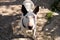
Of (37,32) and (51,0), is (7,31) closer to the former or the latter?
(37,32)

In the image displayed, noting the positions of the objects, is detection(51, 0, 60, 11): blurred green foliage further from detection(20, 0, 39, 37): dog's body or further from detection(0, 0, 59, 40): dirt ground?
detection(20, 0, 39, 37): dog's body

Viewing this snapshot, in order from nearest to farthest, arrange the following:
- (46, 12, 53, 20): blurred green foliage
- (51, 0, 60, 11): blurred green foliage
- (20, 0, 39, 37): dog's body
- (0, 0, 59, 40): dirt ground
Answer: (20, 0, 39, 37): dog's body → (0, 0, 59, 40): dirt ground → (46, 12, 53, 20): blurred green foliage → (51, 0, 60, 11): blurred green foliage

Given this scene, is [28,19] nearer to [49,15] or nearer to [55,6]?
[49,15]

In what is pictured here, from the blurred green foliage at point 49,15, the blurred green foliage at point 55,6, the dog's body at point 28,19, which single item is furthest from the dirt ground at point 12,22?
the dog's body at point 28,19

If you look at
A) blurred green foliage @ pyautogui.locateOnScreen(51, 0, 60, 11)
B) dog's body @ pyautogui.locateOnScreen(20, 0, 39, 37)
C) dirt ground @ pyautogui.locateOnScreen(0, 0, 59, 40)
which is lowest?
dirt ground @ pyautogui.locateOnScreen(0, 0, 59, 40)

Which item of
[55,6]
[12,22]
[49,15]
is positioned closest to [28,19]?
[12,22]

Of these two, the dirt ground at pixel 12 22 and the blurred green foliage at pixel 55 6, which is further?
the blurred green foliage at pixel 55 6

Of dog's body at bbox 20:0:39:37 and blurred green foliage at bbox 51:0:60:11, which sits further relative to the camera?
blurred green foliage at bbox 51:0:60:11

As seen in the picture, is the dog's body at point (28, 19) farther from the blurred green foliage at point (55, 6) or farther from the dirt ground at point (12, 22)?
the blurred green foliage at point (55, 6)

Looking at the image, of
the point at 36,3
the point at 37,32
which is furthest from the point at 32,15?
the point at 36,3

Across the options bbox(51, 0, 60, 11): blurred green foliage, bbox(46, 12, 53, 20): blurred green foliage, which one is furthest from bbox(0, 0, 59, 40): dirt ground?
bbox(51, 0, 60, 11): blurred green foliage

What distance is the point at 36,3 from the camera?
7.77m

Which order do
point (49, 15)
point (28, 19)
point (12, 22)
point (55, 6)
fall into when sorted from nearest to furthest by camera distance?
point (28, 19) < point (12, 22) < point (49, 15) < point (55, 6)

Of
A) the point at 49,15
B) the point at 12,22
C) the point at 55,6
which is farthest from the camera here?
the point at 55,6
